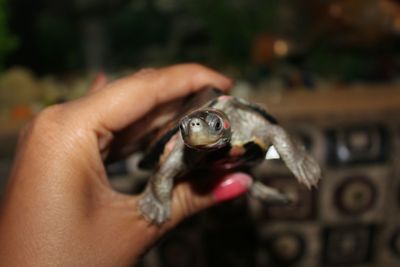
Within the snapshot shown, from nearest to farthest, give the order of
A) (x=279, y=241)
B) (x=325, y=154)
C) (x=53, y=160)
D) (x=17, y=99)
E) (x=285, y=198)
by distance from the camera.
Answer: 1. (x=53, y=160)
2. (x=285, y=198)
3. (x=325, y=154)
4. (x=279, y=241)
5. (x=17, y=99)

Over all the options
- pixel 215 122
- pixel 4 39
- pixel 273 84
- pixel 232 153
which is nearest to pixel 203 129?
pixel 215 122

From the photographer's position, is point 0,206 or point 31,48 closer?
point 0,206

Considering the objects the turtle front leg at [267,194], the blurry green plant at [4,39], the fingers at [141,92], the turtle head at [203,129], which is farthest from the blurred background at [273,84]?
the turtle head at [203,129]

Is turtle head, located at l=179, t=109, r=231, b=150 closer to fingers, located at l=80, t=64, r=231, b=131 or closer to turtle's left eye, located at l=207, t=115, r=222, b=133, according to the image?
turtle's left eye, located at l=207, t=115, r=222, b=133

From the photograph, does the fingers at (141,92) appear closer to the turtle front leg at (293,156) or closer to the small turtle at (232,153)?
the small turtle at (232,153)

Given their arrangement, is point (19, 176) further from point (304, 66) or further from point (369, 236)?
point (304, 66)

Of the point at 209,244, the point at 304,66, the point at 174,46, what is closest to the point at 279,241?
the point at 209,244

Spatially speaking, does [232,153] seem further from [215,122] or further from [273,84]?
[273,84]
